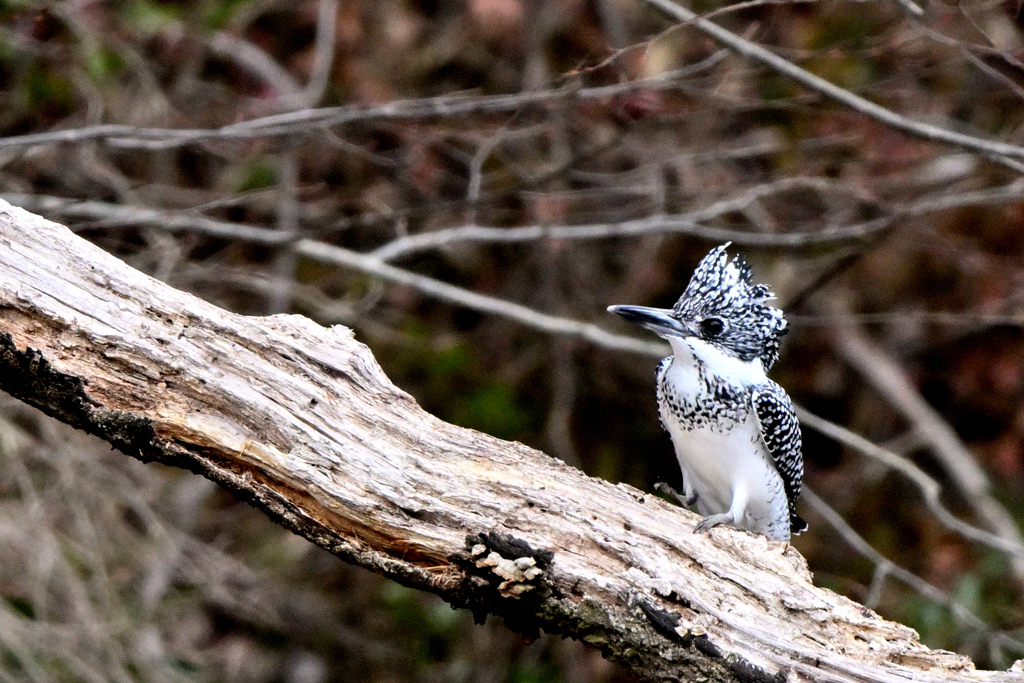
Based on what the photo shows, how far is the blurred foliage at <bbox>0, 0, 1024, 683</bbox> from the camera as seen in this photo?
4918 mm

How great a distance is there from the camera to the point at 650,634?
2545 mm

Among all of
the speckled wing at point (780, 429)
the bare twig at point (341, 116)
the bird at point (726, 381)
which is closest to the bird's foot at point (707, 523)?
the bird at point (726, 381)

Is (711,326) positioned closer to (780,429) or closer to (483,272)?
(780,429)

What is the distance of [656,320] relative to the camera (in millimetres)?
3287

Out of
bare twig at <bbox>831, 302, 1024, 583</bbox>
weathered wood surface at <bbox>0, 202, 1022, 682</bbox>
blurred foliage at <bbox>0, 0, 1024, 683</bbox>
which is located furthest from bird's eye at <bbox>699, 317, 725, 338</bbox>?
bare twig at <bbox>831, 302, 1024, 583</bbox>

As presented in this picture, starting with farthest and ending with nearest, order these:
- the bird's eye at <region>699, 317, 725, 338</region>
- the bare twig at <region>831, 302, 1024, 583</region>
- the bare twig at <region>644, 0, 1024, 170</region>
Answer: the bare twig at <region>831, 302, 1024, 583</region> < the bare twig at <region>644, 0, 1024, 170</region> < the bird's eye at <region>699, 317, 725, 338</region>

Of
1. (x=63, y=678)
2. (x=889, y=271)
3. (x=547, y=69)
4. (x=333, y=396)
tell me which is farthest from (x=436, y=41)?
(x=333, y=396)

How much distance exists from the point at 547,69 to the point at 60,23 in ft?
8.88

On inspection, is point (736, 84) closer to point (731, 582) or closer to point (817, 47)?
point (817, 47)

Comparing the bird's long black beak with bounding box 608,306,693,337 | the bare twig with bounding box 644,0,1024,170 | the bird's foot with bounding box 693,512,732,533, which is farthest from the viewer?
the bare twig with bounding box 644,0,1024,170

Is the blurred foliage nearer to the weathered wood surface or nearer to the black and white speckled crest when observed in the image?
the black and white speckled crest

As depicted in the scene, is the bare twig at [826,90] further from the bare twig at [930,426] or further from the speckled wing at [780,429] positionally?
the bare twig at [930,426]

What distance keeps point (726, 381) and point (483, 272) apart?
3.24 m

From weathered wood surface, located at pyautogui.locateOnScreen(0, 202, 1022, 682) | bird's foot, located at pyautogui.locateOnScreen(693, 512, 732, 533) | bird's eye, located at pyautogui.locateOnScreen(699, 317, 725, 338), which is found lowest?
weathered wood surface, located at pyautogui.locateOnScreen(0, 202, 1022, 682)
